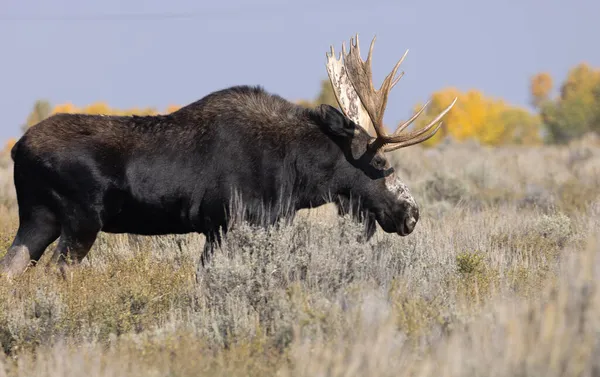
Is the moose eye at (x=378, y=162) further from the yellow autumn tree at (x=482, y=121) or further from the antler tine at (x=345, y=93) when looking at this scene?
the yellow autumn tree at (x=482, y=121)

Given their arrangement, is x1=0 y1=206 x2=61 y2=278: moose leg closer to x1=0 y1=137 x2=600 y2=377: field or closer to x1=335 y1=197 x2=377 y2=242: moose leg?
x1=0 y1=137 x2=600 y2=377: field

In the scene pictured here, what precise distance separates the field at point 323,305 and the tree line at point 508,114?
4297 centimetres

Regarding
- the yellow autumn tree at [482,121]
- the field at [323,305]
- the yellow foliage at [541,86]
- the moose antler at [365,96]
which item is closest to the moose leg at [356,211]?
the field at [323,305]

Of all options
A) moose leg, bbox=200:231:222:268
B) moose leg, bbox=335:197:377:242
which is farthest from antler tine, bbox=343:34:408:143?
moose leg, bbox=200:231:222:268

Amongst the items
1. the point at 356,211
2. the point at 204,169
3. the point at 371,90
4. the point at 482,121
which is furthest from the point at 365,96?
the point at 482,121

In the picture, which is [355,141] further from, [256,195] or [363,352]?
[363,352]

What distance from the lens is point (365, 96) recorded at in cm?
866

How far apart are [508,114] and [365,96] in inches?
3220

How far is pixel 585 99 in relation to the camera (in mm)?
73312

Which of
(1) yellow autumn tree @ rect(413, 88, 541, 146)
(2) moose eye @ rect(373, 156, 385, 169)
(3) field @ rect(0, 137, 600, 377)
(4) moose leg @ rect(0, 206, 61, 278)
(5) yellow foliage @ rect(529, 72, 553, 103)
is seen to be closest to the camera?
(3) field @ rect(0, 137, 600, 377)

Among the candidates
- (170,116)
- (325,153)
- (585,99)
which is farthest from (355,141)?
(585,99)

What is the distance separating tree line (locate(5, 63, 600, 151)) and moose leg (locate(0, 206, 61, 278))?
4409 centimetres

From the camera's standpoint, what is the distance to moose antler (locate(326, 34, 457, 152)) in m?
8.63

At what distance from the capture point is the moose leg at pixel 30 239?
8.22 metres
